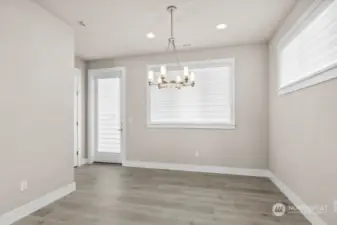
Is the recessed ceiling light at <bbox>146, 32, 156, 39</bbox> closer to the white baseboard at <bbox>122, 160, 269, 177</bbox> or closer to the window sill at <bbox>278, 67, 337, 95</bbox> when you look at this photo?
the window sill at <bbox>278, 67, 337, 95</bbox>

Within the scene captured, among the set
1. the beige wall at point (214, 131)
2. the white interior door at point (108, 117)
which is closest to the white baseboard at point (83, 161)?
the white interior door at point (108, 117)

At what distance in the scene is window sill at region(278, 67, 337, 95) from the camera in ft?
7.55

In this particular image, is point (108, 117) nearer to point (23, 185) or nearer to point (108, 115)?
point (108, 115)

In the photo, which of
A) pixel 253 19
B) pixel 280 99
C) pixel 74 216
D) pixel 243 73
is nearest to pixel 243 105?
pixel 243 73

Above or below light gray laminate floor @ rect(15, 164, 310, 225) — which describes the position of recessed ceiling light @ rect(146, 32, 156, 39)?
above

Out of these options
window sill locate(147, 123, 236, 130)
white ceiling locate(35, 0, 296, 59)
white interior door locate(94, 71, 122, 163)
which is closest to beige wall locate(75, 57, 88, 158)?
white interior door locate(94, 71, 122, 163)

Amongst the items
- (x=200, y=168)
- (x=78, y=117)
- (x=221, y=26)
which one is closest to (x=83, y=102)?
(x=78, y=117)

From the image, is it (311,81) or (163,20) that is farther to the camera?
(163,20)

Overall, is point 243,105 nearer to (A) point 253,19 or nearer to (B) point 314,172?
(A) point 253,19

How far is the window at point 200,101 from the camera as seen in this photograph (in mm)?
5355

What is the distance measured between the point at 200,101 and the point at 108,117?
2594 mm

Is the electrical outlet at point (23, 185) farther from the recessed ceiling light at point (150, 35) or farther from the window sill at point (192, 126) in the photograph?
the window sill at point (192, 126)

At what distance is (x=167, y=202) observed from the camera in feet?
11.6

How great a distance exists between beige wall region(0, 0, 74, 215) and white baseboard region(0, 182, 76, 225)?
0.07 metres
